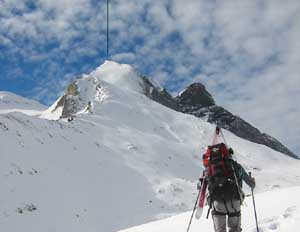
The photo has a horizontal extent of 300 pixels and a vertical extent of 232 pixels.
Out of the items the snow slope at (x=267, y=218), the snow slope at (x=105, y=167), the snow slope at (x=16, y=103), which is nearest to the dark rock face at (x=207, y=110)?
the snow slope at (x=105, y=167)

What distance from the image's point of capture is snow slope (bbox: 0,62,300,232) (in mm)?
21078

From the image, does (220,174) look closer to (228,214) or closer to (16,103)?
(228,214)

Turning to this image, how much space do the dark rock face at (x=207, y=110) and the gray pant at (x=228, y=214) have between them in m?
55.9

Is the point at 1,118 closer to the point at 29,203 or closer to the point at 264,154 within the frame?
the point at 29,203

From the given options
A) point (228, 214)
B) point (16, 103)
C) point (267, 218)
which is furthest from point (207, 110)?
point (228, 214)

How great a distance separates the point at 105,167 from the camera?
94.0 ft

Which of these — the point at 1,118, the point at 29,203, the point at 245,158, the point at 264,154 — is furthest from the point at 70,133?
the point at 264,154

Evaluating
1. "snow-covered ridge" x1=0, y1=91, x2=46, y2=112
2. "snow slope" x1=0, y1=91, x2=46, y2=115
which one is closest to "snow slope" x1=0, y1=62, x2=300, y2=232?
"snow slope" x1=0, y1=91, x2=46, y2=115

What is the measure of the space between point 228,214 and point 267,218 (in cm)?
253

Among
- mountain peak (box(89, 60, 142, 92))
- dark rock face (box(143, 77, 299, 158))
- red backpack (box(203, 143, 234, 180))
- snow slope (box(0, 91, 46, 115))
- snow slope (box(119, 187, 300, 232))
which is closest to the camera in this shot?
red backpack (box(203, 143, 234, 180))

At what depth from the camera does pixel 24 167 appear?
23.6 meters

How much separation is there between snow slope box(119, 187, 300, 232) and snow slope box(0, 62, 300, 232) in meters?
9.24

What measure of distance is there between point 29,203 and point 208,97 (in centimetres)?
6176

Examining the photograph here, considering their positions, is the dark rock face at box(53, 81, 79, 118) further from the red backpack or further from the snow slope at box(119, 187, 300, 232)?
the red backpack
